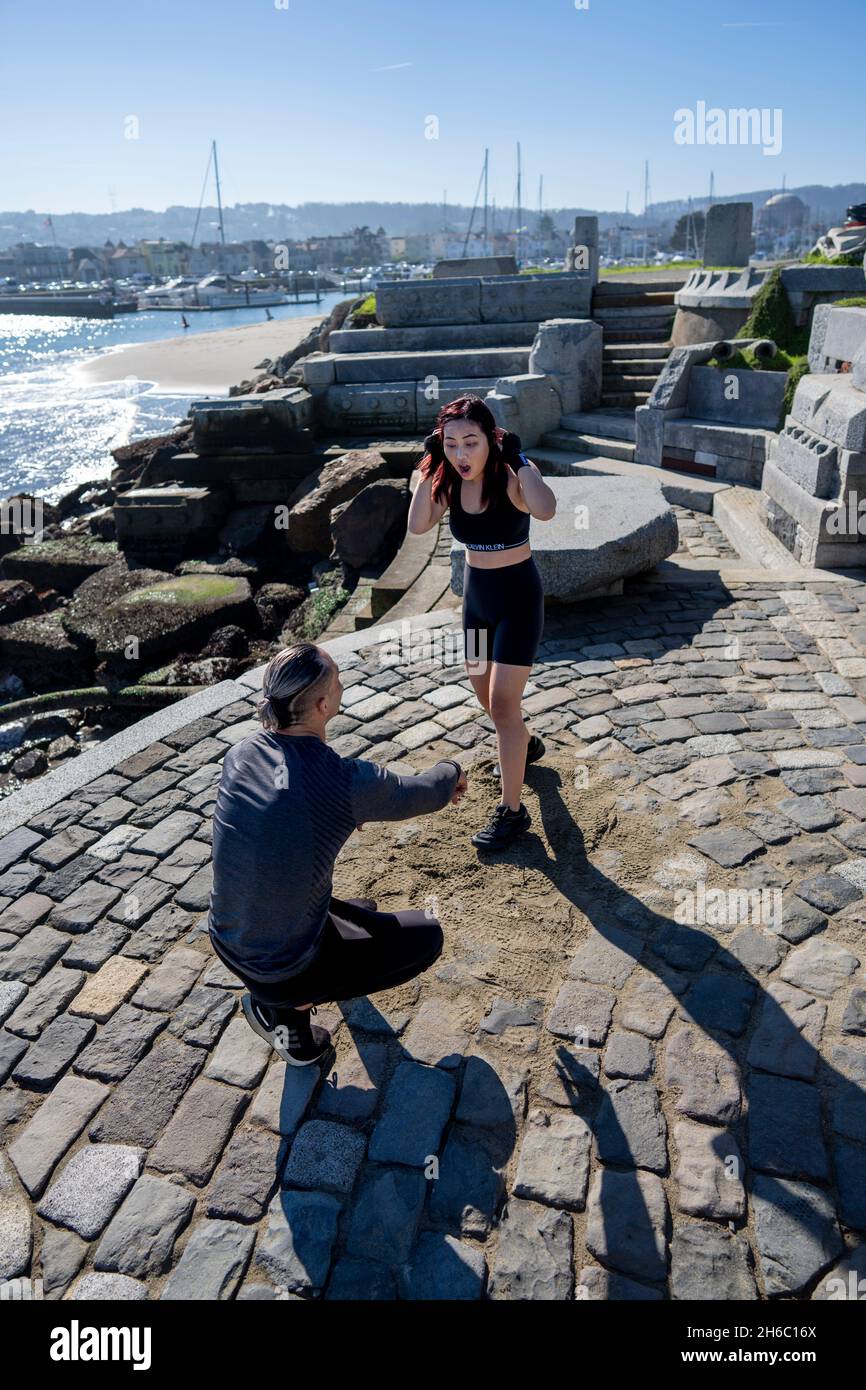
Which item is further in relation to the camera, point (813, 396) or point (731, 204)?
point (731, 204)

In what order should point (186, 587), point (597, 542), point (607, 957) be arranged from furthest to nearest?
point (186, 587) → point (597, 542) → point (607, 957)

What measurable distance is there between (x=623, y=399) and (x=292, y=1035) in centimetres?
1068

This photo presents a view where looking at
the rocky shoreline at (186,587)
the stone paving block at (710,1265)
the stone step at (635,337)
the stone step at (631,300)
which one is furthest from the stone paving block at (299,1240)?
the stone step at (631,300)

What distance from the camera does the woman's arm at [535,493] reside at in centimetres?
376

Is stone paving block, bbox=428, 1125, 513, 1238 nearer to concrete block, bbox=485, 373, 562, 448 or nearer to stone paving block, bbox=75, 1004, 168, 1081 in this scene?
stone paving block, bbox=75, 1004, 168, 1081

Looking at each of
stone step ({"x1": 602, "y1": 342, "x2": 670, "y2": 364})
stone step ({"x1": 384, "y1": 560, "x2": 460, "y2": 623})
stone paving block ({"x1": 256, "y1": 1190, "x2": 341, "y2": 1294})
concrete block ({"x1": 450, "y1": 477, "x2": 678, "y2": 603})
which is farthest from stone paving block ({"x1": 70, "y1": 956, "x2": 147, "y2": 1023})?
stone step ({"x1": 602, "y1": 342, "x2": 670, "y2": 364})

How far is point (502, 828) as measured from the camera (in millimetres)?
4152

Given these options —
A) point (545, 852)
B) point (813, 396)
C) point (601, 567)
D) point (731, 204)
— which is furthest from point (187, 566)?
point (731, 204)

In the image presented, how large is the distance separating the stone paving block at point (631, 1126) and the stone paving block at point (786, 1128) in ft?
0.93

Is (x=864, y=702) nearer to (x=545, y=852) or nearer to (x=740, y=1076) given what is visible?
(x=545, y=852)

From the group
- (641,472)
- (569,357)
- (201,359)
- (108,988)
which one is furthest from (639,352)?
(201,359)

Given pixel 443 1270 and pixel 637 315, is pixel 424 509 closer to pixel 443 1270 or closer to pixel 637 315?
pixel 443 1270
